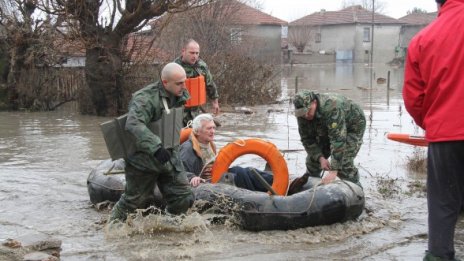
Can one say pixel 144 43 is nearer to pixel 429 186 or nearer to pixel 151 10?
pixel 151 10

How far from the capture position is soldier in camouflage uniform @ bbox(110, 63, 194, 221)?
19.6ft

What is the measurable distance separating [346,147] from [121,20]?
11907 mm

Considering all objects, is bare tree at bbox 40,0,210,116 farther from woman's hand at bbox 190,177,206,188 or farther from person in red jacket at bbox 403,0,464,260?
person in red jacket at bbox 403,0,464,260

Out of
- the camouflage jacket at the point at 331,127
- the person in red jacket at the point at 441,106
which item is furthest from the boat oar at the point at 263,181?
the person in red jacket at the point at 441,106

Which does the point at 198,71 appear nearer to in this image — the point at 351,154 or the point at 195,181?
the point at 195,181

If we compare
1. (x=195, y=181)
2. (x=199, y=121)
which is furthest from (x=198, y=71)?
(x=195, y=181)

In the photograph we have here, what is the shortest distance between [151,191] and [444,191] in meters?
3.17

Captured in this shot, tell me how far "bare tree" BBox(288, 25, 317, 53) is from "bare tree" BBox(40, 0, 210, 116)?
6685 centimetres

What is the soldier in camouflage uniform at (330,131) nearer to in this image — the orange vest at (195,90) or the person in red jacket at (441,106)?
the orange vest at (195,90)

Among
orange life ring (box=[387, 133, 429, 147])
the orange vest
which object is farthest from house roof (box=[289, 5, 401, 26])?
orange life ring (box=[387, 133, 429, 147])

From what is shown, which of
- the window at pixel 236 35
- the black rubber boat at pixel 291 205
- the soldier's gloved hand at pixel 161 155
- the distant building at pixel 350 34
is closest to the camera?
the soldier's gloved hand at pixel 161 155

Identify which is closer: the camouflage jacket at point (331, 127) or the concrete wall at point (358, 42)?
the camouflage jacket at point (331, 127)

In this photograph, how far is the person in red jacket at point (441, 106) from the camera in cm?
430

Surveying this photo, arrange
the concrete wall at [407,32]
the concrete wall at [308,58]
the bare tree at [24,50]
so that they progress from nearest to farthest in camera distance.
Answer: the bare tree at [24,50], the concrete wall at [308,58], the concrete wall at [407,32]
